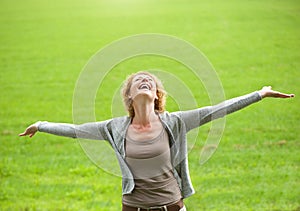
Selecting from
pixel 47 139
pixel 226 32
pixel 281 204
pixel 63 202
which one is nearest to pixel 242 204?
pixel 281 204

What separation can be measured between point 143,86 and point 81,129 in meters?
0.52

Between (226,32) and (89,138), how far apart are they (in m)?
13.8

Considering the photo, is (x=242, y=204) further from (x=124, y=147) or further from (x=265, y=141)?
(x=124, y=147)

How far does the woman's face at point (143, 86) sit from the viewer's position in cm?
342

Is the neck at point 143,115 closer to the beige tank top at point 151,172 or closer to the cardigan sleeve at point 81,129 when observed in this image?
the beige tank top at point 151,172

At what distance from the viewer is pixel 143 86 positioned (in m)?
3.46

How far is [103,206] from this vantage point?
21.9 ft

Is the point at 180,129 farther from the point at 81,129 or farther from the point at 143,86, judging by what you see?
the point at 81,129

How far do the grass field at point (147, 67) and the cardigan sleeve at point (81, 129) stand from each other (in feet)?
9.85

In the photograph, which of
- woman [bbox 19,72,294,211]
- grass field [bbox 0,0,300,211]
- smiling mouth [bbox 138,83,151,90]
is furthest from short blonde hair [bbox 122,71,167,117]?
grass field [bbox 0,0,300,211]

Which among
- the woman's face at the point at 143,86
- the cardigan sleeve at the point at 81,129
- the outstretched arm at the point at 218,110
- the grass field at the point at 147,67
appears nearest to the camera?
the woman's face at the point at 143,86

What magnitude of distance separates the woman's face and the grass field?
3213 mm

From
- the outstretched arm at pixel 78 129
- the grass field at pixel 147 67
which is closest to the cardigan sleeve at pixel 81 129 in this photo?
the outstretched arm at pixel 78 129

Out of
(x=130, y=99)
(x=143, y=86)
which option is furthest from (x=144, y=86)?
(x=130, y=99)
